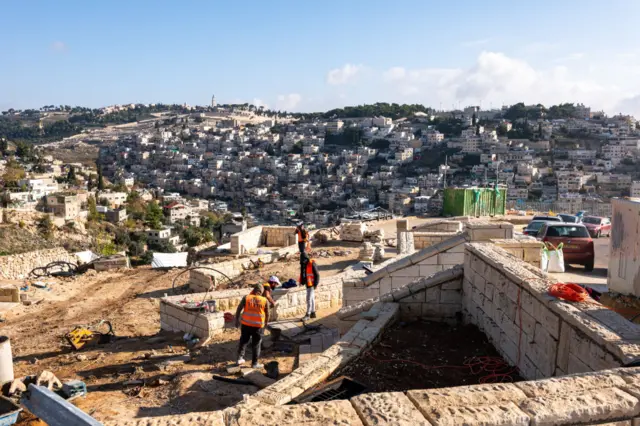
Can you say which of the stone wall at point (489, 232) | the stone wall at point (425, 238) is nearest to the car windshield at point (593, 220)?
the stone wall at point (425, 238)

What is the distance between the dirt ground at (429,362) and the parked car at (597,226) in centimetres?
1372

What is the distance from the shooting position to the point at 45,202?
55.5 meters

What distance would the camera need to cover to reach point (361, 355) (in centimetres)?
592

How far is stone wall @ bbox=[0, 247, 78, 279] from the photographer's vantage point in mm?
23250

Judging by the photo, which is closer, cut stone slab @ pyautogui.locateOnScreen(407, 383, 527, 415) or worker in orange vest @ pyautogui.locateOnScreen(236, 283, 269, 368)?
cut stone slab @ pyautogui.locateOnScreen(407, 383, 527, 415)

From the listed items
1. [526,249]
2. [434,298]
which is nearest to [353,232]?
[526,249]

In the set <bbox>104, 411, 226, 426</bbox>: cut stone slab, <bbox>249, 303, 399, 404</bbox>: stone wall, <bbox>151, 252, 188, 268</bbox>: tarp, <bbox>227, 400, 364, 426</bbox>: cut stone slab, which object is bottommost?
<bbox>151, 252, 188, 268</bbox>: tarp

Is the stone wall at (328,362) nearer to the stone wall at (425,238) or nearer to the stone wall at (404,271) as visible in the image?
the stone wall at (404,271)

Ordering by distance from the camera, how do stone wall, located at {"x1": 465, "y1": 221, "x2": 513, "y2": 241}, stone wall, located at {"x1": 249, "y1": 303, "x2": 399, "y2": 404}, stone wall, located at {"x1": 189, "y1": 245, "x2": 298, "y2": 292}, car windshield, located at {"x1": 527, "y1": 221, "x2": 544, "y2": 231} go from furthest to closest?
car windshield, located at {"x1": 527, "y1": 221, "x2": 544, "y2": 231}
stone wall, located at {"x1": 189, "y1": 245, "x2": 298, "y2": 292}
stone wall, located at {"x1": 465, "y1": 221, "x2": 513, "y2": 241}
stone wall, located at {"x1": 249, "y1": 303, "x2": 399, "y2": 404}

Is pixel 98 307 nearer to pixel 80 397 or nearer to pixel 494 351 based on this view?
pixel 80 397

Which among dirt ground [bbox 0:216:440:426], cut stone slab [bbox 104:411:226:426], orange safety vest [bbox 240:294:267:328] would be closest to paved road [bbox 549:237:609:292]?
dirt ground [bbox 0:216:440:426]

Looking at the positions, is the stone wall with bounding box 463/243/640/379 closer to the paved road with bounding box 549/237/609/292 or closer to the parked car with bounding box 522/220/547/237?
the paved road with bounding box 549/237/609/292

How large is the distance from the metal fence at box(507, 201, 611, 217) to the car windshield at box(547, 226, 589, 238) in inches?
743

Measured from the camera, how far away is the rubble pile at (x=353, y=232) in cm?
1802
